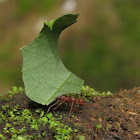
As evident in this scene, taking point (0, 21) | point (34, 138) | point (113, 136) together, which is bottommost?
point (34, 138)

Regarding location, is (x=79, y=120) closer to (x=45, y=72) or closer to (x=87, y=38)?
(x=45, y=72)

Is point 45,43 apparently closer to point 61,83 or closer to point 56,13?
point 61,83

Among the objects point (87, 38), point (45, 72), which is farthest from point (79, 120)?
point (87, 38)

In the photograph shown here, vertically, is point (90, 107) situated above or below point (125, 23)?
below

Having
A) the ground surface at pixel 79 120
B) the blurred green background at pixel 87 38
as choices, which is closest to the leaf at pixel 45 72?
the ground surface at pixel 79 120

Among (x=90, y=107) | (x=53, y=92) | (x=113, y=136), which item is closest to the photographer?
(x=113, y=136)

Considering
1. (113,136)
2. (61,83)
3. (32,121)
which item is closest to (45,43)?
(61,83)

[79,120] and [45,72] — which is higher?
[45,72]
